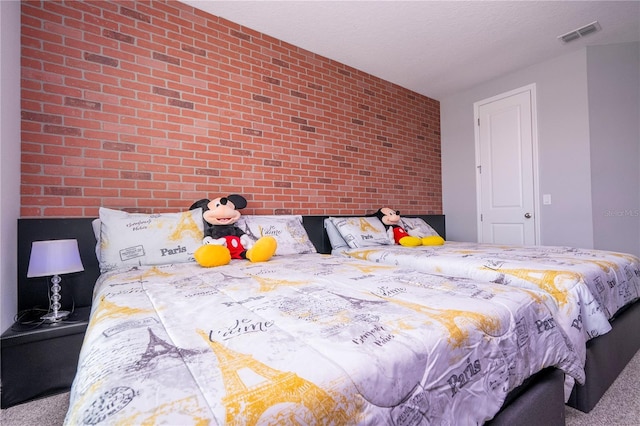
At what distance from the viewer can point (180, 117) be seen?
7.36 feet

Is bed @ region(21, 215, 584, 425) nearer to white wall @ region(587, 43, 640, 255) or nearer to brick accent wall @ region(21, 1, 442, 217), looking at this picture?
brick accent wall @ region(21, 1, 442, 217)

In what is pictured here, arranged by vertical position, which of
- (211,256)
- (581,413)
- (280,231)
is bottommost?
(581,413)

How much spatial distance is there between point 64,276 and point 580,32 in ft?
14.9

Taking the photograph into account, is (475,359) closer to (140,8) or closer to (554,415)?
(554,415)

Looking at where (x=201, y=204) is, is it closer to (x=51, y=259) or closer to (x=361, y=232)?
(x=51, y=259)

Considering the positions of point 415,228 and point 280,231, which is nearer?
point 280,231

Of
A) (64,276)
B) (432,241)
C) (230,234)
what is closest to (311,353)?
(230,234)

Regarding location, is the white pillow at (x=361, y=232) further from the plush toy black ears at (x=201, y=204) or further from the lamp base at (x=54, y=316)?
the lamp base at (x=54, y=316)

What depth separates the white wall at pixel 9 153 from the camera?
4.91 ft

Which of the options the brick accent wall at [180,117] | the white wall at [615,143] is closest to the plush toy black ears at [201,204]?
the brick accent wall at [180,117]

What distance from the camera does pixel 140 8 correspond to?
→ 6.91 feet

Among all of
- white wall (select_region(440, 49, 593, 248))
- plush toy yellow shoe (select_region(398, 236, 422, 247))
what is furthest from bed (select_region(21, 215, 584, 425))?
white wall (select_region(440, 49, 593, 248))

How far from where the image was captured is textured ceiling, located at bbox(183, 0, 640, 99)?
2.34m

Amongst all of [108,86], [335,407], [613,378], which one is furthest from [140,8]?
[613,378]
